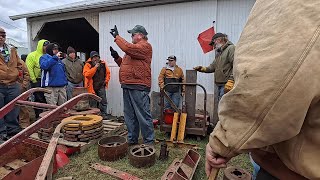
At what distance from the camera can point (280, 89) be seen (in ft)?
2.29

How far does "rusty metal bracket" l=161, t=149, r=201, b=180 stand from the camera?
293 centimetres

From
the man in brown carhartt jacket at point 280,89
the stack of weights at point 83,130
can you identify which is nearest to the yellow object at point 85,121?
the stack of weights at point 83,130

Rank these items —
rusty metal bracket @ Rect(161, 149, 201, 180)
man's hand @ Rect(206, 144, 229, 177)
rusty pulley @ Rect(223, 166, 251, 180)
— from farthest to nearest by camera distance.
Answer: rusty metal bracket @ Rect(161, 149, 201, 180)
rusty pulley @ Rect(223, 166, 251, 180)
man's hand @ Rect(206, 144, 229, 177)

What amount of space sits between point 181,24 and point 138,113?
3.34 meters

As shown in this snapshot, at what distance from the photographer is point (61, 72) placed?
18.8ft

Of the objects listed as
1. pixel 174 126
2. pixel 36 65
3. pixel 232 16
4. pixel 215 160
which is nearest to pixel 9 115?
pixel 36 65

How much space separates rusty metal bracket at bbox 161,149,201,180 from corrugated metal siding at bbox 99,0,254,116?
3.05 metres

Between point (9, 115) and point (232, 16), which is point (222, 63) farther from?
point (9, 115)

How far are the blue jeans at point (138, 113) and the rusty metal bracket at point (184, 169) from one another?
0.95 meters

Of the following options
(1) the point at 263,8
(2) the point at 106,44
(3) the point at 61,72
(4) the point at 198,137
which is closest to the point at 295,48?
(1) the point at 263,8

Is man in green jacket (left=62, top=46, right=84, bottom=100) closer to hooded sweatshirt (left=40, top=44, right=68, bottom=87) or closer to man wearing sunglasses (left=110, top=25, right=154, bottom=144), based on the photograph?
hooded sweatshirt (left=40, top=44, right=68, bottom=87)

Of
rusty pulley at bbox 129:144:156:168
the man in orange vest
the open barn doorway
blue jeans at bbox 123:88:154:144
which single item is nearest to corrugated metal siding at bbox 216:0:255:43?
A: blue jeans at bbox 123:88:154:144

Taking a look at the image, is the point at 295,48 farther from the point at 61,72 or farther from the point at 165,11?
the point at 165,11

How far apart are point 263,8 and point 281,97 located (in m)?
0.38
